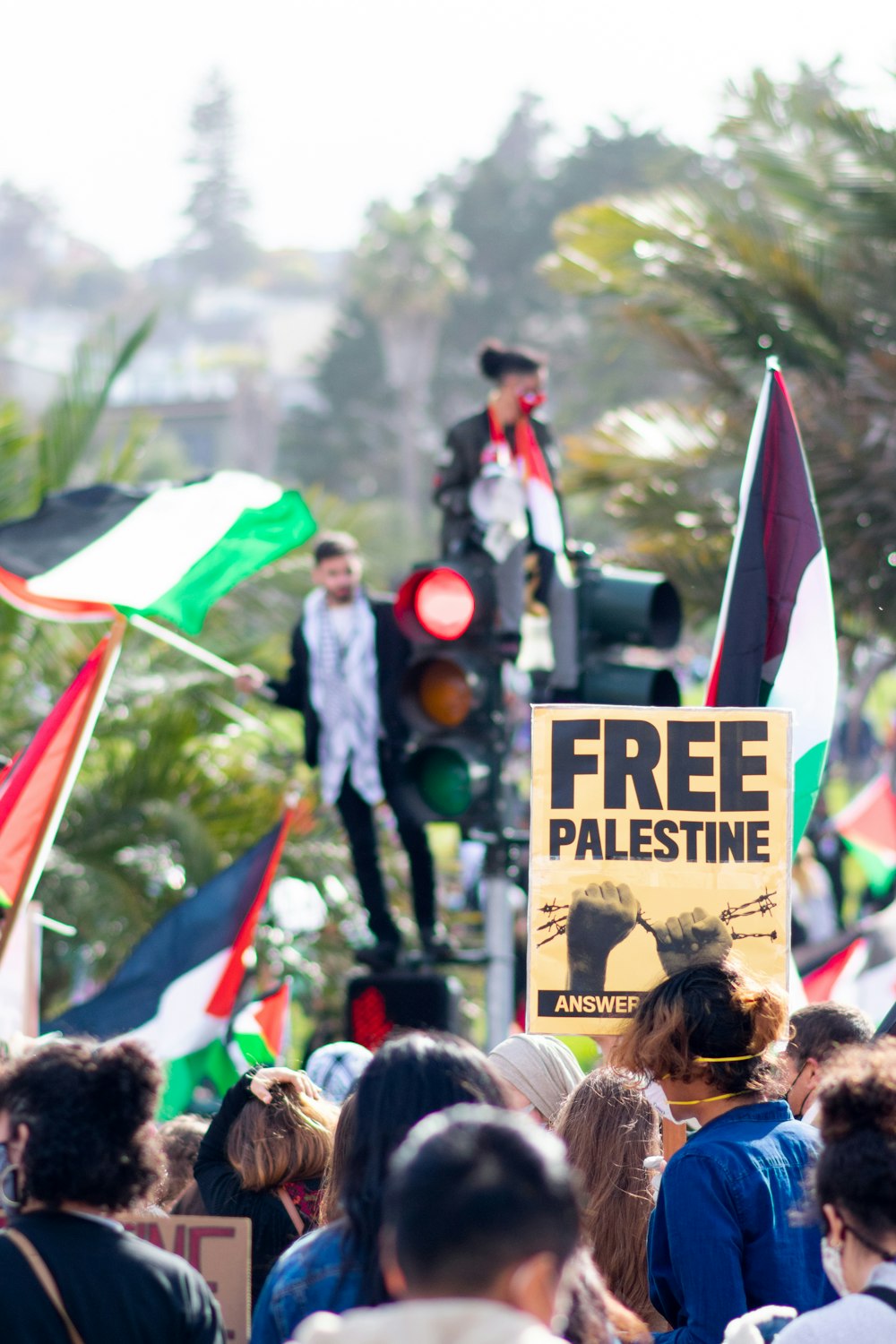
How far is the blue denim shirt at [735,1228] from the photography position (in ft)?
9.49

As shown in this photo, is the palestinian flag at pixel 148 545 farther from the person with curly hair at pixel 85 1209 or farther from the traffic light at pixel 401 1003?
the person with curly hair at pixel 85 1209

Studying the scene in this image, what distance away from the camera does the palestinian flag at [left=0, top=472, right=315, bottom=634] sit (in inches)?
233

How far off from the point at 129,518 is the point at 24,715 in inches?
122

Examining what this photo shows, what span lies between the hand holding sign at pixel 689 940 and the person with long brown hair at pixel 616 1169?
31 centimetres

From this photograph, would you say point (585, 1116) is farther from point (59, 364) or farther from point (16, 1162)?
point (59, 364)

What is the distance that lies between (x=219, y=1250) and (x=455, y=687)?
4.07 m

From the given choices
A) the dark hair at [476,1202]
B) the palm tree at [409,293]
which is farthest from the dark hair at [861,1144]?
the palm tree at [409,293]

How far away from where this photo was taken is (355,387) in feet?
166

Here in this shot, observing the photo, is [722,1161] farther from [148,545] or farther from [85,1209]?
[148,545]

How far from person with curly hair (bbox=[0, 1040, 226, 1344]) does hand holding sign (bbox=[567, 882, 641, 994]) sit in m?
1.34

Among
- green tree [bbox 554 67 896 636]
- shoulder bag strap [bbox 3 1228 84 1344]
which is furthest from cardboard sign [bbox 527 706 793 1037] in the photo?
green tree [bbox 554 67 896 636]

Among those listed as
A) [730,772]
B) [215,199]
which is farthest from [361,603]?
[215,199]

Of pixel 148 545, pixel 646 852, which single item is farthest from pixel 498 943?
pixel 646 852

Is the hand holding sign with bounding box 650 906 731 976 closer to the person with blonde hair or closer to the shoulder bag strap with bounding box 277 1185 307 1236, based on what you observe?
the person with blonde hair
